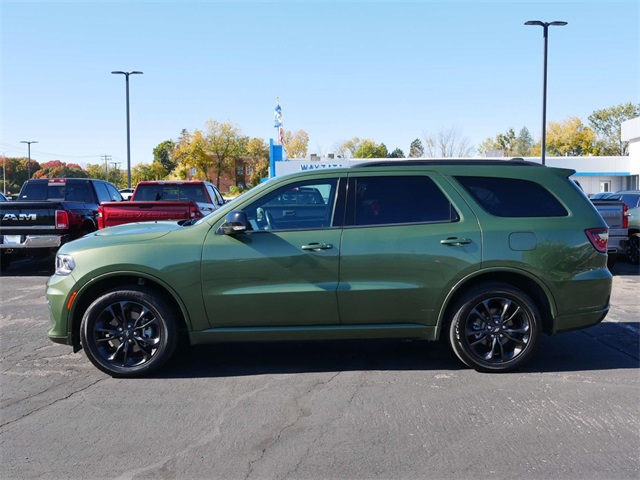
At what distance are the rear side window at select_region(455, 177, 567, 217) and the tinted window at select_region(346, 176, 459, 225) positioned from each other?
1.02 ft

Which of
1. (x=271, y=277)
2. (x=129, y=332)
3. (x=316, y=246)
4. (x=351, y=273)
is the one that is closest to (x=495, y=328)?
(x=351, y=273)

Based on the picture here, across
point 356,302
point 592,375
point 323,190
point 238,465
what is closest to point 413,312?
point 356,302

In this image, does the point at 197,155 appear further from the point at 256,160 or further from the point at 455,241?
the point at 455,241

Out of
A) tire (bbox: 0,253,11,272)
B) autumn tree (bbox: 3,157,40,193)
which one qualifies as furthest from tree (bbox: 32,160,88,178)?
tire (bbox: 0,253,11,272)

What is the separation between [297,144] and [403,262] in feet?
320

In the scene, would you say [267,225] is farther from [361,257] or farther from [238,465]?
[238,465]

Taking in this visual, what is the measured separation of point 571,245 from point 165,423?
149 inches

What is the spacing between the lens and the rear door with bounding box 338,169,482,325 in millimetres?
5320

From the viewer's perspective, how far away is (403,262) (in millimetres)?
5324

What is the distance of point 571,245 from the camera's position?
17.8 ft

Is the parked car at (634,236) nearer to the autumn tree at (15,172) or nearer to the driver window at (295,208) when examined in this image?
the driver window at (295,208)

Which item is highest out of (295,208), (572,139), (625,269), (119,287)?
(572,139)

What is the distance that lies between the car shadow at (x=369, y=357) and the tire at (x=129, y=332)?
265 millimetres

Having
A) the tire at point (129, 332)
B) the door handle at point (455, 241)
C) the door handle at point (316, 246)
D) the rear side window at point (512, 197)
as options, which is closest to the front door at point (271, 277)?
the door handle at point (316, 246)
